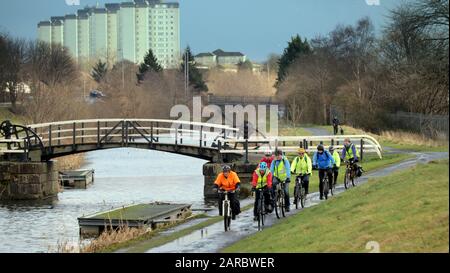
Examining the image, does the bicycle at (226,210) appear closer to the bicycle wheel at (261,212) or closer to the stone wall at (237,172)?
the bicycle wheel at (261,212)

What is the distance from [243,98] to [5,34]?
3259cm

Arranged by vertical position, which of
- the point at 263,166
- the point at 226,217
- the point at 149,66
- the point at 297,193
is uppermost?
the point at 149,66

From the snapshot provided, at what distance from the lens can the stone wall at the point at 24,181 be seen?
43.0 metres

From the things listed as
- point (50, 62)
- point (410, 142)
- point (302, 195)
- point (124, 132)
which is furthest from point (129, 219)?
point (50, 62)

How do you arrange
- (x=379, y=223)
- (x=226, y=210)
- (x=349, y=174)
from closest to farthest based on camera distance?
1. (x=379, y=223)
2. (x=226, y=210)
3. (x=349, y=174)

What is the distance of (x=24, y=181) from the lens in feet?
142

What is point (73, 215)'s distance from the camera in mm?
35406

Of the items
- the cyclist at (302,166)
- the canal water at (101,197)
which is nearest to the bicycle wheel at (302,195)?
the cyclist at (302,166)

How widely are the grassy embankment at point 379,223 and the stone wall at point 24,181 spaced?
71.8ft

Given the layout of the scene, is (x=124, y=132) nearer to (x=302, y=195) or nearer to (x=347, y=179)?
(x=347, y=179)

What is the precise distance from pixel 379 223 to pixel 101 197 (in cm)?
2605
